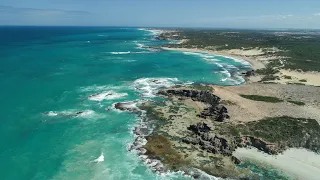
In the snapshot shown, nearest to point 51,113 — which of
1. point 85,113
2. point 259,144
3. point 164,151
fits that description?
point 85,113

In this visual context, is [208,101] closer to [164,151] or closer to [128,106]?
[128,106]

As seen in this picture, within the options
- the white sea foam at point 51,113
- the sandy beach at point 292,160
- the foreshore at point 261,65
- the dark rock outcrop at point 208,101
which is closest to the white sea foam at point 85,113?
the white sea foam at point 51,113

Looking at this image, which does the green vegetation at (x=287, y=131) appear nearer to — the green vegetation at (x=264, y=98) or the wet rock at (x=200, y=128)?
the wet rock at (x=200, y=128)

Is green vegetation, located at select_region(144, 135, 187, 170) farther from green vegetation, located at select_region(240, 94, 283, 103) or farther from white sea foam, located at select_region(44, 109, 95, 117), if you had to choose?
green vegetation, located at select_region(240, 94, 283, 103)

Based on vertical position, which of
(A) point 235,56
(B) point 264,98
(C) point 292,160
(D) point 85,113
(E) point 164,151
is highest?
(A) point 235,56

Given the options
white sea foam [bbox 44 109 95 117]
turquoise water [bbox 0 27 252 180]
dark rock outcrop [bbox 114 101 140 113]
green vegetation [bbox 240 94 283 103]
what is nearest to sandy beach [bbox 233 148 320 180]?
turquoise water [bbox 0 27 252 180]
